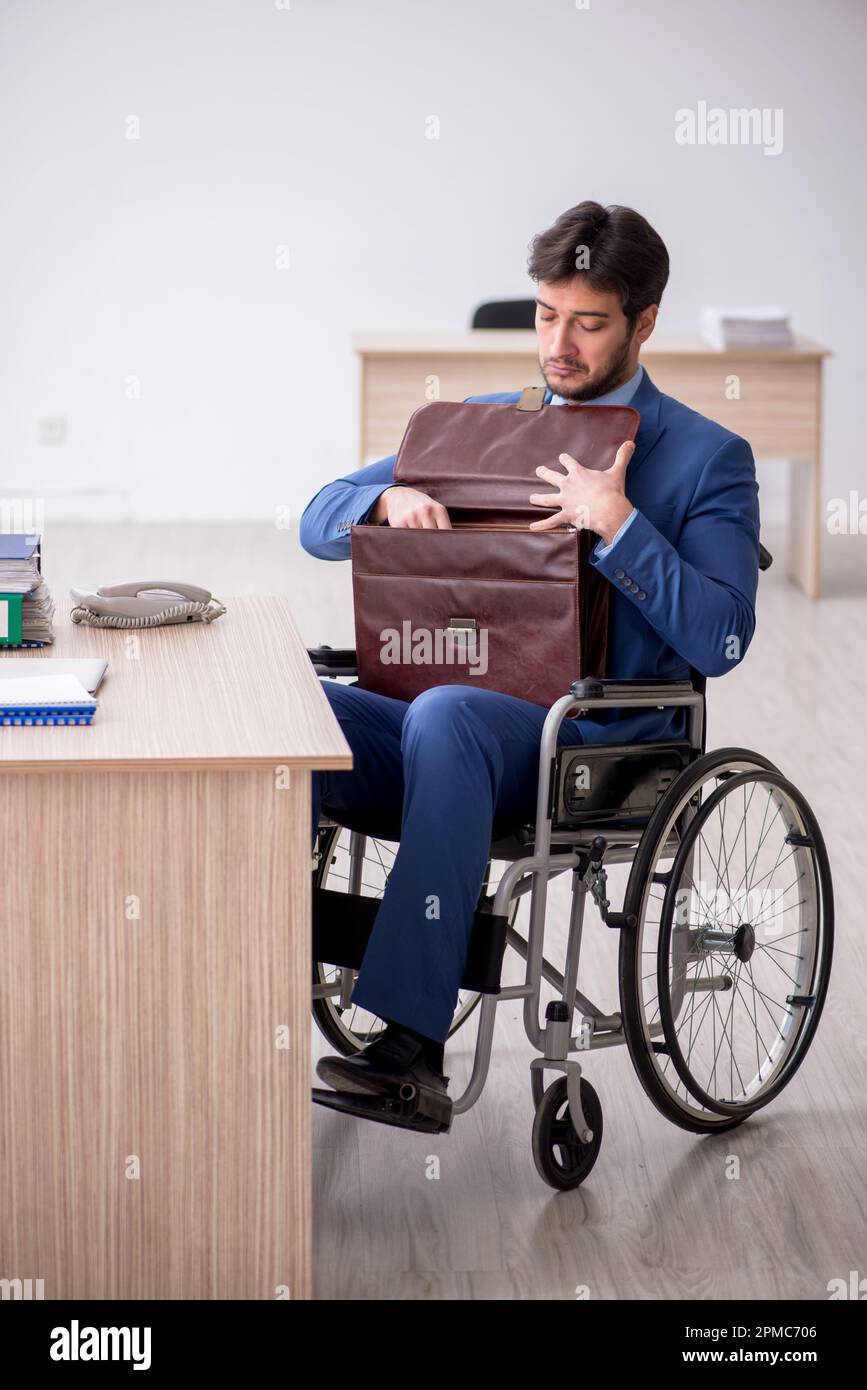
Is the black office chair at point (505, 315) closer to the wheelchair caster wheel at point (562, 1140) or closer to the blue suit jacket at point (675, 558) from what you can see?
the blue suit jacket at point (675, 558)

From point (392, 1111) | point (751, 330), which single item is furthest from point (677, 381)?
point (392, 1111)

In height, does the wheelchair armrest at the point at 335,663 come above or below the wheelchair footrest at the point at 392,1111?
above

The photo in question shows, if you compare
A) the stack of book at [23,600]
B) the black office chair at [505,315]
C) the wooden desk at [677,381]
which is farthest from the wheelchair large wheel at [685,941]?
the black office chair at [505,315]

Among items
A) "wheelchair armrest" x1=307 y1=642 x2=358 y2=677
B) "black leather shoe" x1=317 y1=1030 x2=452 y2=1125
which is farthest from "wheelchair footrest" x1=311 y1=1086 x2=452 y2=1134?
"wheelchair armrest" x1=307 y1=642 x2=358 y2=677

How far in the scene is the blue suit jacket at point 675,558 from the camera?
1.93 m

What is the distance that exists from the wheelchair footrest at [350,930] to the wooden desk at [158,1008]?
0.28 m

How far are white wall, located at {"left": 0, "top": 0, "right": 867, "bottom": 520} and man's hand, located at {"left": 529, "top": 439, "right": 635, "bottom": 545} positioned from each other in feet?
17.1

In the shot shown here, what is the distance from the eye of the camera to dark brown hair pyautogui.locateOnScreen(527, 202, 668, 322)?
2051 millimetres

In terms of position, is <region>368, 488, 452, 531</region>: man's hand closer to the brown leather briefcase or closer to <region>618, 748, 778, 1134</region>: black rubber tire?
the brown leather briefcase

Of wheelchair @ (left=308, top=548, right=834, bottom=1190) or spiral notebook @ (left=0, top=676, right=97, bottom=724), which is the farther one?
wheelchair @ (left=308, top=548, right=834, bottom=1190)

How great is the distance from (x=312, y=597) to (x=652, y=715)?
3.56 meters

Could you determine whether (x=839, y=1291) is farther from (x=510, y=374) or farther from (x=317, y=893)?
(x=510, y=374)

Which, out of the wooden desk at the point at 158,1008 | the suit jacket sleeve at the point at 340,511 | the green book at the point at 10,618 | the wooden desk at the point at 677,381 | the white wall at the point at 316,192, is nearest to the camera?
the wooden desk at the point at 158,1008
